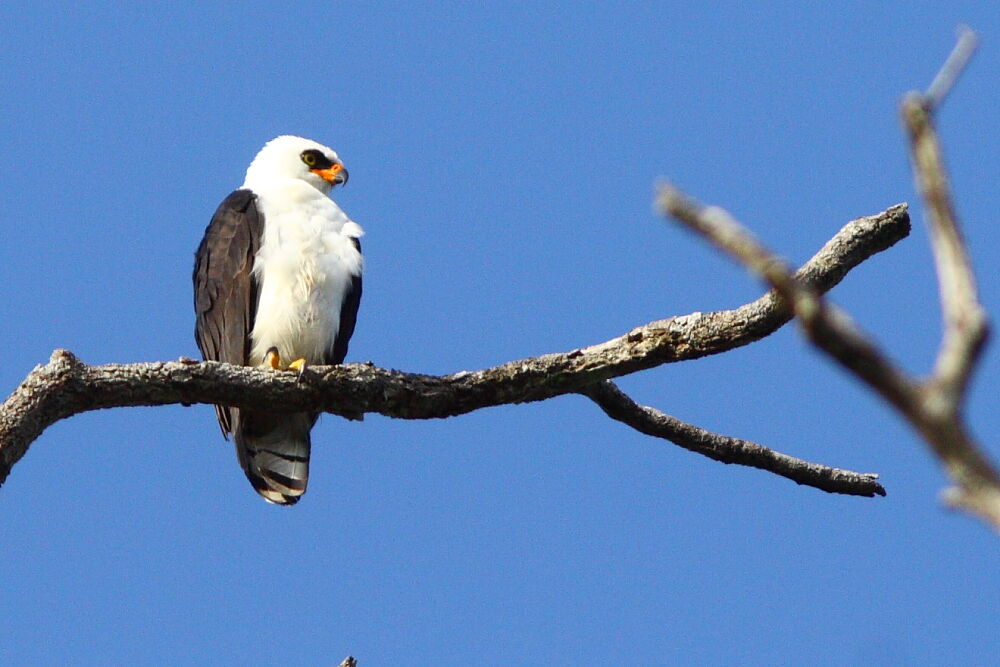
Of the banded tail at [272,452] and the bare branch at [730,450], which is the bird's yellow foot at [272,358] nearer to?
the banded tail at [272,452]

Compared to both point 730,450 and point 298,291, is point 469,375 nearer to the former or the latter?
point 730,450

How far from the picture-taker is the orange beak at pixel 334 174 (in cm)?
750

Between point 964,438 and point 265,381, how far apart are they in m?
3.55

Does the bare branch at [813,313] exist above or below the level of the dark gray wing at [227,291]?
below

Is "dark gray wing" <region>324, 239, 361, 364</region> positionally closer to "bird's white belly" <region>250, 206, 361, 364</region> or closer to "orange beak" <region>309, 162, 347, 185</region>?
"bird's white belly" <region>250, 206, 361, 364</region>

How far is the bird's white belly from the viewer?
6.01 metres

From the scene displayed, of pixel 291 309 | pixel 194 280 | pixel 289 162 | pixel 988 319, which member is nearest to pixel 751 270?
pixel 988 319

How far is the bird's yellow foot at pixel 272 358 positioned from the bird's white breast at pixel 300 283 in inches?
2.2

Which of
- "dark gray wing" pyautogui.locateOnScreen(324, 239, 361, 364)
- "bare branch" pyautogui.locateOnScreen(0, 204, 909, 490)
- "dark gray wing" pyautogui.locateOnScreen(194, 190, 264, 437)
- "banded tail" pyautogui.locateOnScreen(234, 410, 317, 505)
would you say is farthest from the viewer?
"dark gray wing" pyautogui.locateOnScreen(324, 239, 361, 364)

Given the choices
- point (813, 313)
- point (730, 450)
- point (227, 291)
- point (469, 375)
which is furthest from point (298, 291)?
point (813, 313)

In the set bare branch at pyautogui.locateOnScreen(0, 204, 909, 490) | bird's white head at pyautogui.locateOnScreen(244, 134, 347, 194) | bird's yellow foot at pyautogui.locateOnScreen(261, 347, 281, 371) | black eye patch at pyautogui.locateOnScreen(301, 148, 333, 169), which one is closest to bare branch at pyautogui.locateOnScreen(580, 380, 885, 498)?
bare branch at pyautogui.locateOnScreen(0, 204, 909, 490)

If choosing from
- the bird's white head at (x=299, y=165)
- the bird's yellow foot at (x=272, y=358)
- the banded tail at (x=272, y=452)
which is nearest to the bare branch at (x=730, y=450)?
the banded tail at (x=272, y=452)

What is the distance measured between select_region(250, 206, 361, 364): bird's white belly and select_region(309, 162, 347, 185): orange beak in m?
1.25

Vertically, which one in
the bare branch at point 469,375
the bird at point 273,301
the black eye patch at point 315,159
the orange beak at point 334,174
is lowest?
the bare branch at point 469,375
